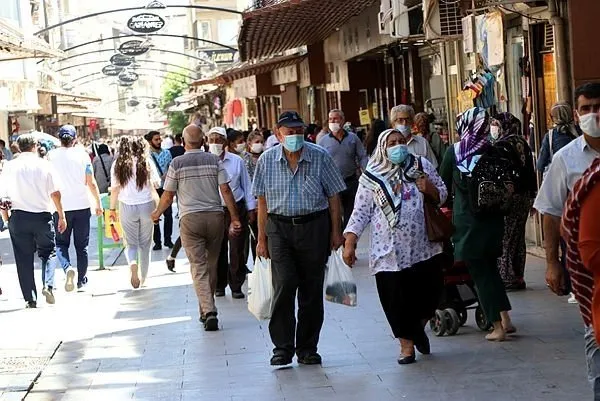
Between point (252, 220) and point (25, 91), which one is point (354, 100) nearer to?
point (25, 91)

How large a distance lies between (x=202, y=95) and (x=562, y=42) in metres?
50.2

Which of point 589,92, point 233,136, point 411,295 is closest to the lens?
point 589,92

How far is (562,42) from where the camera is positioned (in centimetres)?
1266

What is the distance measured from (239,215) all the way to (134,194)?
170 centimetres

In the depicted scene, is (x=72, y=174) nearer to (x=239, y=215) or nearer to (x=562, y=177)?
(x=239, y=215)

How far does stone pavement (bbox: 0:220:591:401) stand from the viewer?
8008 mm

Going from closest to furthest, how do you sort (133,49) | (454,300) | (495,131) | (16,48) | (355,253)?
(454,300) < (495,131) < (355,253) < (16,48) < (133,49)

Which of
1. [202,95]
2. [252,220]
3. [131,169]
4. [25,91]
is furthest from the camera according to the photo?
[202,95]

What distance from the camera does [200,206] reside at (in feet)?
36.1

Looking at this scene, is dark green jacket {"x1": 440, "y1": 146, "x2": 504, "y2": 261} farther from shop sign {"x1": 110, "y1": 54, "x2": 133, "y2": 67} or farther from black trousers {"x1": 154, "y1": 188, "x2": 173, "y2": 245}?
shop sign {"x1": 110, "y1": 54, "x2": 133, "y2": 67}

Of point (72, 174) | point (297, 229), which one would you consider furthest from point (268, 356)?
point (72, 174)

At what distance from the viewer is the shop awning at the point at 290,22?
17.9 metres

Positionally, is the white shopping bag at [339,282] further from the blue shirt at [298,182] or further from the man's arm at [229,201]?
the man's arm at [229,201]

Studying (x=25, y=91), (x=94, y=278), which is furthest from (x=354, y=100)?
(x=94, y=278)
